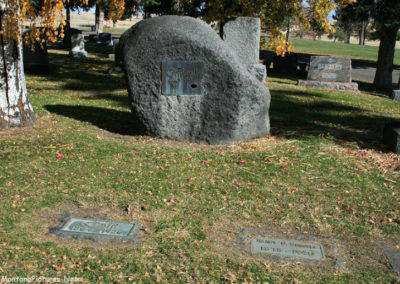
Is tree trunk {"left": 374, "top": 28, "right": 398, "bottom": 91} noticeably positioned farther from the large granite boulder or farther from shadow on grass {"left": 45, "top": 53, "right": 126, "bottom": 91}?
the large granite boulder

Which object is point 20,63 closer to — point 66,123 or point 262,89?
point 66,123

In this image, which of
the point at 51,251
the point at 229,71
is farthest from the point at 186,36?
the point at 51,251

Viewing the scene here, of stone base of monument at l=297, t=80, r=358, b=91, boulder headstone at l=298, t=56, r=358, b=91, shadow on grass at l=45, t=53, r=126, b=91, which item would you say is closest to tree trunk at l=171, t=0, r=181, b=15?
shadow on grass at l=45, t=53, r=126, b=91

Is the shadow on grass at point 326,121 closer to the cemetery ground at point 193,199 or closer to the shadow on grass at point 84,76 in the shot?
the cemetery ground at point 193,199

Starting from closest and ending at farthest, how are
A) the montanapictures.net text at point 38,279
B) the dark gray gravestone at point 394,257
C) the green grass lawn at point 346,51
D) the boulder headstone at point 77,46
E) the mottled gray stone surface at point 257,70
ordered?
the montanapictures.net text at point 38,279 → the dark gray gravestone at point 394,257 → the mottled gray stone surface at point 257,70 → the boulder headstone at point 77,46 → the green grass lawn at point 346,51

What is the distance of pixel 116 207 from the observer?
4465mm

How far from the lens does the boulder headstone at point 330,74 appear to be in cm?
1383

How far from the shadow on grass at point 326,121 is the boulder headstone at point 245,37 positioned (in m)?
2.27

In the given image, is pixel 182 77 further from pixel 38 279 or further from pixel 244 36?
pixel 244 36

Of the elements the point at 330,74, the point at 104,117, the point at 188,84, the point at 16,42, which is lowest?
the point at 104,117

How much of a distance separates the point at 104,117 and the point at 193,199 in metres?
4.21

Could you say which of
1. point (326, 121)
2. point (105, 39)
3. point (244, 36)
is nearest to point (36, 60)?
point (244, 36)

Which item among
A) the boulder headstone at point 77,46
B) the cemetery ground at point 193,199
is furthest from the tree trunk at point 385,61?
the boulder headstone at point 77,46

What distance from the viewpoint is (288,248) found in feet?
12.5
